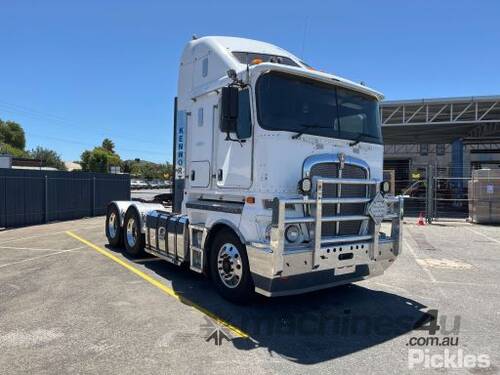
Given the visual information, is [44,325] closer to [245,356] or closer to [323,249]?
[245,356]

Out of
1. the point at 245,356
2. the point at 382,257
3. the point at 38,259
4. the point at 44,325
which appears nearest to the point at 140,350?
the point at 245,356

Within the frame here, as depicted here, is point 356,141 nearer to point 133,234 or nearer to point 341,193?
point 341,193

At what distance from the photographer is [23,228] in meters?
15.7

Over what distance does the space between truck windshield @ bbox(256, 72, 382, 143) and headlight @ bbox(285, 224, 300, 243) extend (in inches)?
48.4

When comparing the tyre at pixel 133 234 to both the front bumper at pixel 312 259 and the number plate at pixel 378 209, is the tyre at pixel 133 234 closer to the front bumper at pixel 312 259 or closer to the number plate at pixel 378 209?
the front bumper at pixel 312 259

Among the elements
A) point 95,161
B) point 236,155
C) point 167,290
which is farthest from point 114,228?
point 95,161

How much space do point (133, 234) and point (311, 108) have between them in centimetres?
531

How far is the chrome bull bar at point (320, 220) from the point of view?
15.5 ft

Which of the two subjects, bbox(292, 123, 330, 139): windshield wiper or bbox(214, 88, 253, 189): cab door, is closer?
bbox(292, 123, 330, 139): windshield wiper

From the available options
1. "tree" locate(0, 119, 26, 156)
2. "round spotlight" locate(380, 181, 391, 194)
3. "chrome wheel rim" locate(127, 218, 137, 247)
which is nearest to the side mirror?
"round spotlight" locate(380, 181, 391, 194)

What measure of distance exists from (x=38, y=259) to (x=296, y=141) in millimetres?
6585

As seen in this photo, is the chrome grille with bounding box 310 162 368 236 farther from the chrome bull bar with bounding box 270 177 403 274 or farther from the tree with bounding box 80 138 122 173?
the tree with bounding box 80 138 122 173

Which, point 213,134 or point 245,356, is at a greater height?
point 213,134

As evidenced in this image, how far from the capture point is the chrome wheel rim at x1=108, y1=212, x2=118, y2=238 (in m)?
10.4
